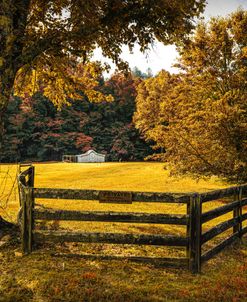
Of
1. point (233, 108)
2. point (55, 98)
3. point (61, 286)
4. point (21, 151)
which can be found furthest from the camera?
point (21, 151)

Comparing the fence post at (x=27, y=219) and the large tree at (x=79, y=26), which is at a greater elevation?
the large tree at (x=79, y=26)

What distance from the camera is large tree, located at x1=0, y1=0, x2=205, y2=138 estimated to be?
872cm

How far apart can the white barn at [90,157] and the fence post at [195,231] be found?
60948 mm

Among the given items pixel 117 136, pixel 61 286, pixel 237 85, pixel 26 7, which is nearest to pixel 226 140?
pixel 237 85

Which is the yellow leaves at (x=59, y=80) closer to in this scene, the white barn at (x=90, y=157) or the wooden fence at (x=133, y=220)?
the wooden fence at (x=133, y=220)

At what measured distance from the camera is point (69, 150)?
251ft

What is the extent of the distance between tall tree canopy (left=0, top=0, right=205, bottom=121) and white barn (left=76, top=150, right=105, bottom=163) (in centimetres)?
5614

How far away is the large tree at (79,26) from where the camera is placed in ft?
28.6

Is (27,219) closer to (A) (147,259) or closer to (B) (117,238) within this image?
(B) (117,238)

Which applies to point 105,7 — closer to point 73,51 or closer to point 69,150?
point 73,51

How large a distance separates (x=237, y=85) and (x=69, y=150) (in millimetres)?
61709

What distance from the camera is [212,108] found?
1672 centimetres

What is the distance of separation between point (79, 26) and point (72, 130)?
68753mm

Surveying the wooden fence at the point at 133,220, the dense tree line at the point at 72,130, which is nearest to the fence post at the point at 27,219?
the wooden fence at the point at 133,220
